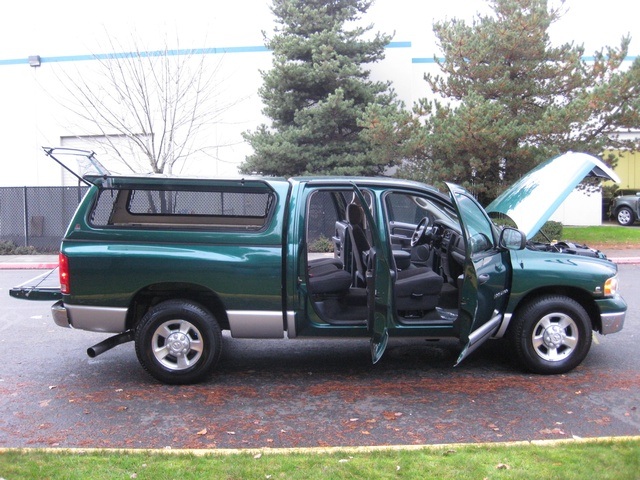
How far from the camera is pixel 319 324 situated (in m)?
5.64

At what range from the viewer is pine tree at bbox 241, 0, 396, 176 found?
60.0 ft

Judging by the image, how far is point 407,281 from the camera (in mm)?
5801

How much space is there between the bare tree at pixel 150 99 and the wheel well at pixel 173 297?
1344cm

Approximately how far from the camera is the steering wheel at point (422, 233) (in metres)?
6.91

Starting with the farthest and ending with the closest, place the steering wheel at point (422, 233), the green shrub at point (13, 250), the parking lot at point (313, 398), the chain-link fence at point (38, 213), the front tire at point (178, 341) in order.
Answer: the chain-link fence at point (38, 213), the green shrub at point (13, 250), the steering wheel at point (422, 233), the front tire at point (178, 341), the parking lot at point (313, 398)

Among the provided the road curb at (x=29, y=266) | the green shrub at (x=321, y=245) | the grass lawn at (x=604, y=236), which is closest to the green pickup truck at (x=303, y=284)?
the green shrub at (x=321, y=245)

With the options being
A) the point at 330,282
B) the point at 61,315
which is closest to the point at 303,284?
the point at 330,282

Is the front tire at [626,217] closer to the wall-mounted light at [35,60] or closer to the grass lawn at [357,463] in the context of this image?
the grass lawn at [357,463]

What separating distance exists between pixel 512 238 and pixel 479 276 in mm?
583

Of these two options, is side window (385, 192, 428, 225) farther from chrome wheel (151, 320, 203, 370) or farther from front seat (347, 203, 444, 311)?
chrome wheel (151, 320, 203, 370)

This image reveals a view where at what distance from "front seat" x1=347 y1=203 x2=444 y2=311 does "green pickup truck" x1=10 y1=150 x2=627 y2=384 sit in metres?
0.01

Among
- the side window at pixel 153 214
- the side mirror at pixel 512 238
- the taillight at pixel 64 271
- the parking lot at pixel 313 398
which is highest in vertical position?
the side window at pixel 153 214

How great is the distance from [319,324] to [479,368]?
177 cm

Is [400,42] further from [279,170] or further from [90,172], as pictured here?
[90,172]
